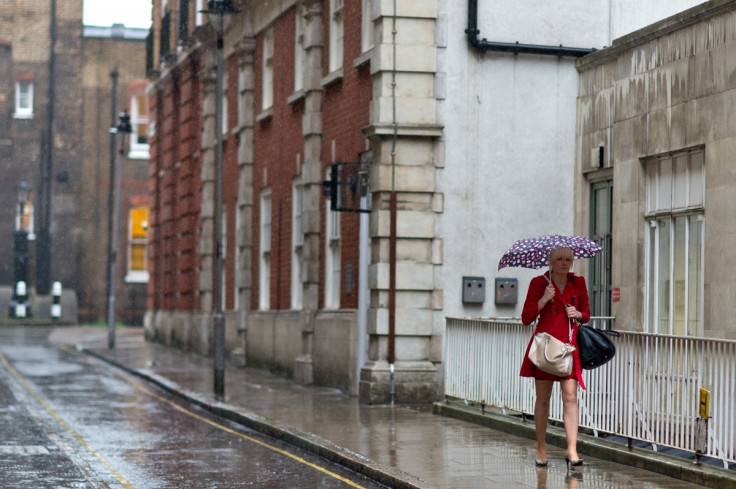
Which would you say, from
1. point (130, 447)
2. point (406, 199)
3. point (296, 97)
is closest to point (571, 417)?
point (130, 447)

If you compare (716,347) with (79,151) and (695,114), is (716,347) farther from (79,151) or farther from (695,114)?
(79,151)

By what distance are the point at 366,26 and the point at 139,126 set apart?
32.0 m

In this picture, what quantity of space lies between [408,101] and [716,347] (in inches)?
362

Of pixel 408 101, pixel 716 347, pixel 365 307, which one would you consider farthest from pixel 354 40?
pixel 716 347

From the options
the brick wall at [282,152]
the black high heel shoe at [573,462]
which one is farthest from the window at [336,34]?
the black high heel shoe at [573,462]

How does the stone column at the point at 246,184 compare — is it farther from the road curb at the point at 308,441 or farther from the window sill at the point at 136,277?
the window sill at the point at 136,277

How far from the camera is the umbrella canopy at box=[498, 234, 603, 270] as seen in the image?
12328mm

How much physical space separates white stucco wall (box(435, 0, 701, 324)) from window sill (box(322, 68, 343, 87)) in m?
3.06

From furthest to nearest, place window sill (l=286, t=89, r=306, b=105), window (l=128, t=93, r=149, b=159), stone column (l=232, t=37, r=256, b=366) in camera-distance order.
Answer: window (l=128, t=93, r=149, b=159) < stone column (l=232, t=37, r=256, b=366) < window sill (l=286, t=89, r=306, b=105)

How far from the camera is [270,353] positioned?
2667 cm

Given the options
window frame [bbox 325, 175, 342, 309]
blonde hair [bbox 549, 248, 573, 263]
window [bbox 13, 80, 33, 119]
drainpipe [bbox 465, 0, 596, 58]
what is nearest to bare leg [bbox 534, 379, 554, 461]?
blonde hair [bbox 549, 248, 573, 263]

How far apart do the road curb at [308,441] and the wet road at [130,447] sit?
0.12 m

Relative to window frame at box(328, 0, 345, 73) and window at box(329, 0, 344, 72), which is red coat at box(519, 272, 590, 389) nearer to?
window frame at box(328, 0, 345, 73)

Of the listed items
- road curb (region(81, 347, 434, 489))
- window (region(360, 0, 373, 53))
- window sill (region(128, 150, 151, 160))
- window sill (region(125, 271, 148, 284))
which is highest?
window sill (region(128, 150, 151, 160))
